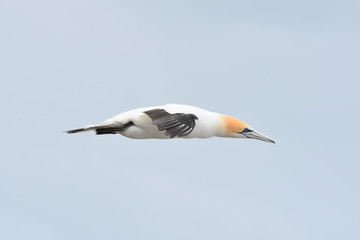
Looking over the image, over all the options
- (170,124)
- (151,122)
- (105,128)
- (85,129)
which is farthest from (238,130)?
(85,129)

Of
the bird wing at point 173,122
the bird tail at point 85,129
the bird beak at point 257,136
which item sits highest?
the bird wing at point 173,122

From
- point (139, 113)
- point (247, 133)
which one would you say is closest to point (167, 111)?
point (139, 113)

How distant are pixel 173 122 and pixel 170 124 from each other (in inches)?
4.4

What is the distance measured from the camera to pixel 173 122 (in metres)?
30.2

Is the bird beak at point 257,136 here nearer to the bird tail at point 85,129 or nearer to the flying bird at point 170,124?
the flying bird at point 170,124

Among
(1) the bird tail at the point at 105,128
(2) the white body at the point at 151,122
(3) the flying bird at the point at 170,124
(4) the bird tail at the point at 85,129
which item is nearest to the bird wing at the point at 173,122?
Answer: (3) the flying bird at the point at 170,124

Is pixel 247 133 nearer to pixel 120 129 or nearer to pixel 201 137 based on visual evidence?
pixel 201 137

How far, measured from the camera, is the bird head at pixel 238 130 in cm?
3222

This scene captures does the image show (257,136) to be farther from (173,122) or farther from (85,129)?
(85,129)

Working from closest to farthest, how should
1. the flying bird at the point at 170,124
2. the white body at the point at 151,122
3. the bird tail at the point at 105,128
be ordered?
the flying bird at the point at 170,124, the white body at the point at 151,122, the bird tail at the point at 105,128

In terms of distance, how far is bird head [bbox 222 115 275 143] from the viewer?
32.2 metres

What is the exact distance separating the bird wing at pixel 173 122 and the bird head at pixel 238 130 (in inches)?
64.9

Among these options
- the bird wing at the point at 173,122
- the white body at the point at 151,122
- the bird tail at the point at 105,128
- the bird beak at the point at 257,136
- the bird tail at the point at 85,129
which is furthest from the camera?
the bird beak at the point at 257,136

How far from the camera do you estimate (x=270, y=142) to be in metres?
33.1
